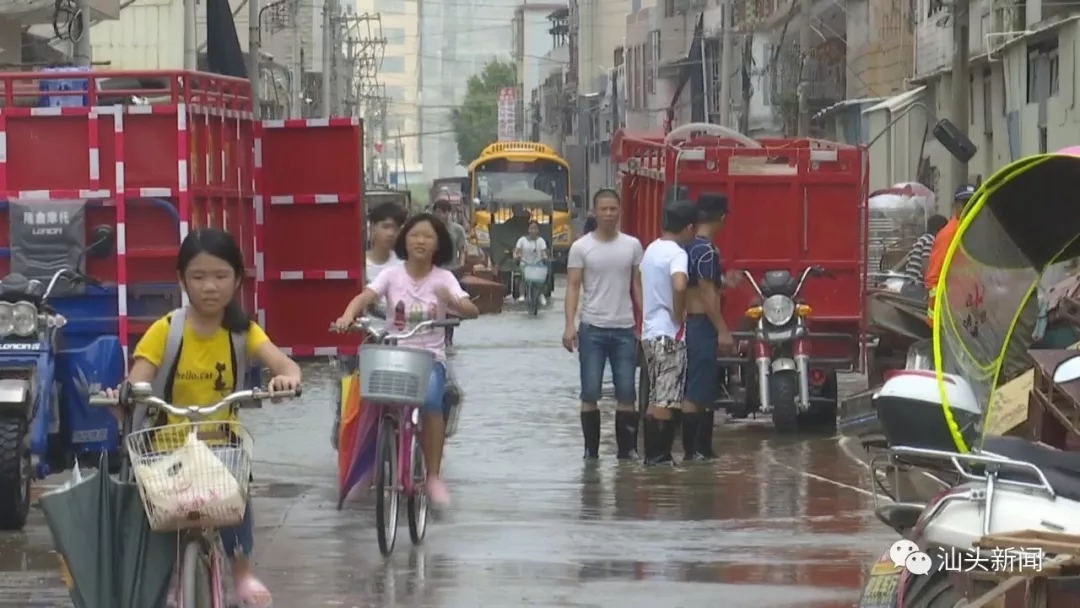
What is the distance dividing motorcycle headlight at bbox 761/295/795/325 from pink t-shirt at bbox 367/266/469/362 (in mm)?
4812

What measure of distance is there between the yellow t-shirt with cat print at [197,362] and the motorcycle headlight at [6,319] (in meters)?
3.43

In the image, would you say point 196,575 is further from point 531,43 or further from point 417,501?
point 531,43

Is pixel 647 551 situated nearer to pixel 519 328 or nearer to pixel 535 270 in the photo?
pixel 519 328

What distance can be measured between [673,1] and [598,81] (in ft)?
92.3

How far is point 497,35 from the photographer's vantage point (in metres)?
187

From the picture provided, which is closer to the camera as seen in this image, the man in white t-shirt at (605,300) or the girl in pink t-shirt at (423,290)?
the girl in pink t-shirt at (423,290)

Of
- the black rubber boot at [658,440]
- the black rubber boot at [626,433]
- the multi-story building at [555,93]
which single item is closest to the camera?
the black rubber boot at [658,440]

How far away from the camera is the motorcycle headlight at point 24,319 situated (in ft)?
33.3

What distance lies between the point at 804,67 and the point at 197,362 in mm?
41426

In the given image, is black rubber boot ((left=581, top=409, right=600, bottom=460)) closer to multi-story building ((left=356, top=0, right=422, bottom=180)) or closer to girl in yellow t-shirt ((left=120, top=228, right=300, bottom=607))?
girl in yellow t-shirt ((left=120, top=228, right=300, bottom=607))

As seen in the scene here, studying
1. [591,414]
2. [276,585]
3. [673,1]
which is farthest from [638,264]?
[673,1]

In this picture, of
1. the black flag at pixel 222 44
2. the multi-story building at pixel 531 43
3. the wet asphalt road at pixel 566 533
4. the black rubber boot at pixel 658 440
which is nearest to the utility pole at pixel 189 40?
the black flag at pixel 222 44

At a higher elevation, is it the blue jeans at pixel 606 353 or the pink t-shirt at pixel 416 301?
the pink t-shirt at pixel 416 301

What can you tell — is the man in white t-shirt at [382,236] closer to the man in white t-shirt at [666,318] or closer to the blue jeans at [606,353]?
the blue jeans at [606,353]
